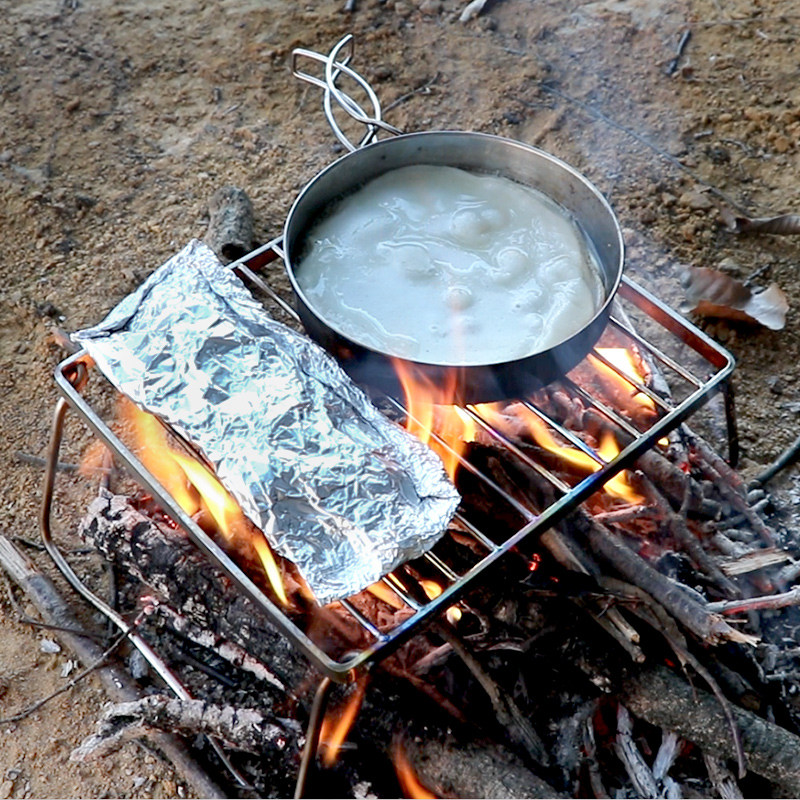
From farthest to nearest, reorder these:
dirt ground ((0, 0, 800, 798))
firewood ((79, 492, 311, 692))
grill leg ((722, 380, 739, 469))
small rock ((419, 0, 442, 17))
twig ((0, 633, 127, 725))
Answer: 1. small rock ((419, 0, 442, 17))
2. dirt ground ((0, 0, 800, 798))
3. grill leg ((722, 380, 739, 469))
4. twig ((0, 633, 127, 725))
5. firewood ((79, 492, 311, 692))

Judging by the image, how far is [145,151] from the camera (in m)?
3.28

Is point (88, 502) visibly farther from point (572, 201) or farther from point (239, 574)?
point (572, 201)

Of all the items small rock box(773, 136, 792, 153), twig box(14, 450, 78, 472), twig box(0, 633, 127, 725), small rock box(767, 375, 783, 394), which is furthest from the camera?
small rock box(773, 136, 792, 153)

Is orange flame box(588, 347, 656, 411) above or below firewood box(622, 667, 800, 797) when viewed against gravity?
above

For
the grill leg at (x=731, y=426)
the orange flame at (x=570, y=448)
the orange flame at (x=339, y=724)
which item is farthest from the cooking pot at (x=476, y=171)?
the orange flame at (x=339, y=724)

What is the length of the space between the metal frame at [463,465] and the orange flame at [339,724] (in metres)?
0.09

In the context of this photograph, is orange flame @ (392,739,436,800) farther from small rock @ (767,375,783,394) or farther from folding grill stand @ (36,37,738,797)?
small rock @ (767,375,783,394)

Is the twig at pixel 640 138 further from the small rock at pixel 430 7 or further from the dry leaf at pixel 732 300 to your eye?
the small rock at pixel 430 7

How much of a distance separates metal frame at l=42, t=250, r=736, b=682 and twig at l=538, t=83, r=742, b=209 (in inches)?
44.5

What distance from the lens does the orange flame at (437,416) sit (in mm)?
1717

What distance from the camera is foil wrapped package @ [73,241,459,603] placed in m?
1.61

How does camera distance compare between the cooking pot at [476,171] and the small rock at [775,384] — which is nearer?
the cooking pot at [476,171]

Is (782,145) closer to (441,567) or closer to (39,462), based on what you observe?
(441,567)

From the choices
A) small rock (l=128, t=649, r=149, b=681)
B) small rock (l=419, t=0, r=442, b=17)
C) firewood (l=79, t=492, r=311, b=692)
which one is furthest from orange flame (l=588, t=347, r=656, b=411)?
small rock (l=419, t=0, r=442, b=17)
